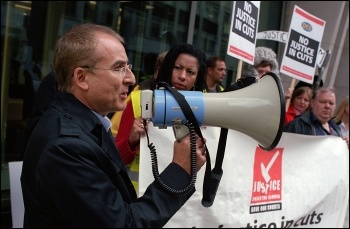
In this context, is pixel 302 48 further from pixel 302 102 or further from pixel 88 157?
pixel 88 157

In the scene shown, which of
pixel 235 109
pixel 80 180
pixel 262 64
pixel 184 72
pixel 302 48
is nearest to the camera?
pixel 80 180

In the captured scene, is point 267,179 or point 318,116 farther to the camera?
point 318,116

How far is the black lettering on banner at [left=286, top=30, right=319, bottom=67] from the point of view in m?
4.32

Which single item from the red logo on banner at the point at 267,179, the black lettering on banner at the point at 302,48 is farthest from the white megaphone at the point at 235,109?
the black lettering on banner at the point at 302,48

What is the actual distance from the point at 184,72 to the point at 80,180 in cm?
140

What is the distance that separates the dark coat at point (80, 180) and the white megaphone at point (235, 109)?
18cm

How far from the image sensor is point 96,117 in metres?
1.42

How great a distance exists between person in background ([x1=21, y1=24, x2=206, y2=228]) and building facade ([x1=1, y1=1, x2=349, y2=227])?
2.15 meters

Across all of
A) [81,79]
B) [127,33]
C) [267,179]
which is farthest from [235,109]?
[127,33]

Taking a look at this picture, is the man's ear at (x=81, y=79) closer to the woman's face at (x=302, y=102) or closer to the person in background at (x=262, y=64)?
the person in background at (x=262, y=64)

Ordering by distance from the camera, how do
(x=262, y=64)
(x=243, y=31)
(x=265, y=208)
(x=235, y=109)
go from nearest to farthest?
(x=235, y=109) < (x=265, y=208) < (x=243, y=31) < (x=262, y=64)

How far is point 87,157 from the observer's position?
4.15 ft

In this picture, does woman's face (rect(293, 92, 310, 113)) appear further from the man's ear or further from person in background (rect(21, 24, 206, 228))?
the man's ear

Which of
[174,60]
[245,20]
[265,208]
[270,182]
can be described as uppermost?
[245,20]
